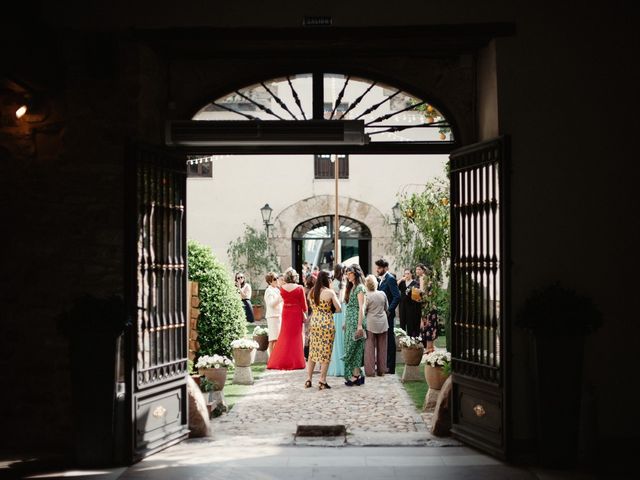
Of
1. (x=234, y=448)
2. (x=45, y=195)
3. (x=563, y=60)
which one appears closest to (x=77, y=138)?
(x=45, y=195)

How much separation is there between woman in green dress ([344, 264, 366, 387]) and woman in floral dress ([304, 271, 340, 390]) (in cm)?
33

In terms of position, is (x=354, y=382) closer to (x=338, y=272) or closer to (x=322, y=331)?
(x=322, y=331)

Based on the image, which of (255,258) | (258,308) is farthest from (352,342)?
(255,258)

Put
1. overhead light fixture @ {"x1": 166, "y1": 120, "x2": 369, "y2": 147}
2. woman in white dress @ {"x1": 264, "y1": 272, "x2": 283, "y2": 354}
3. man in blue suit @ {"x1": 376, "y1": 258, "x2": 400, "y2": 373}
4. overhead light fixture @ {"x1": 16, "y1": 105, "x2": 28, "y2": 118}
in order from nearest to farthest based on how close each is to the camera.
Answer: overhead light fixture @ {"x1": 16, "y1": 105, "x2": 28, "y2": 118}
overhead light fixture @ {"x1": 166, "y1": 120, "x2": 369, "y2": 147}
man in blue suit @ {"x1": 376, "y1": 258, "x2": 400, "y2": 373}
woman in white dress @ {"x1": 264, "y1": 272, "x2": 283, "y2": 354}

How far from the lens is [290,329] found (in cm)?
1130

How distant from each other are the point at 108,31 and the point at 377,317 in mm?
5557

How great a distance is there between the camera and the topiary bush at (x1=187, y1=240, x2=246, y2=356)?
9461 mm

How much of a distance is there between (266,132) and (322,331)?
397 cm

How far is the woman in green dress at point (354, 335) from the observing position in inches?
389

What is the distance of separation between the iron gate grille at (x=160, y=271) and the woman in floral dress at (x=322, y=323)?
319cm

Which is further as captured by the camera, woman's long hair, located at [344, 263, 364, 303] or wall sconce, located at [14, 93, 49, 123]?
woman's long hair, located at [344, 263, 364, 303]

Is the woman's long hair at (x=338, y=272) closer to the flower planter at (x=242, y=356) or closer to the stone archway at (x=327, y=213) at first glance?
the flower planter at (x=242, y=356)

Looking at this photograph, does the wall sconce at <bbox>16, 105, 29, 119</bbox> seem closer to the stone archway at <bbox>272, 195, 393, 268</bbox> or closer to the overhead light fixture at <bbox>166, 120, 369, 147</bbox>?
the overhead light fixture at <bbox>166, 120, 369, 147</bbox>

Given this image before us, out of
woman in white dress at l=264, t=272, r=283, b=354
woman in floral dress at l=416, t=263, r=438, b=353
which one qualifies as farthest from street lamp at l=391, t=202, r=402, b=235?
woman in white dress at l=264, t=272, r=283, b=354
